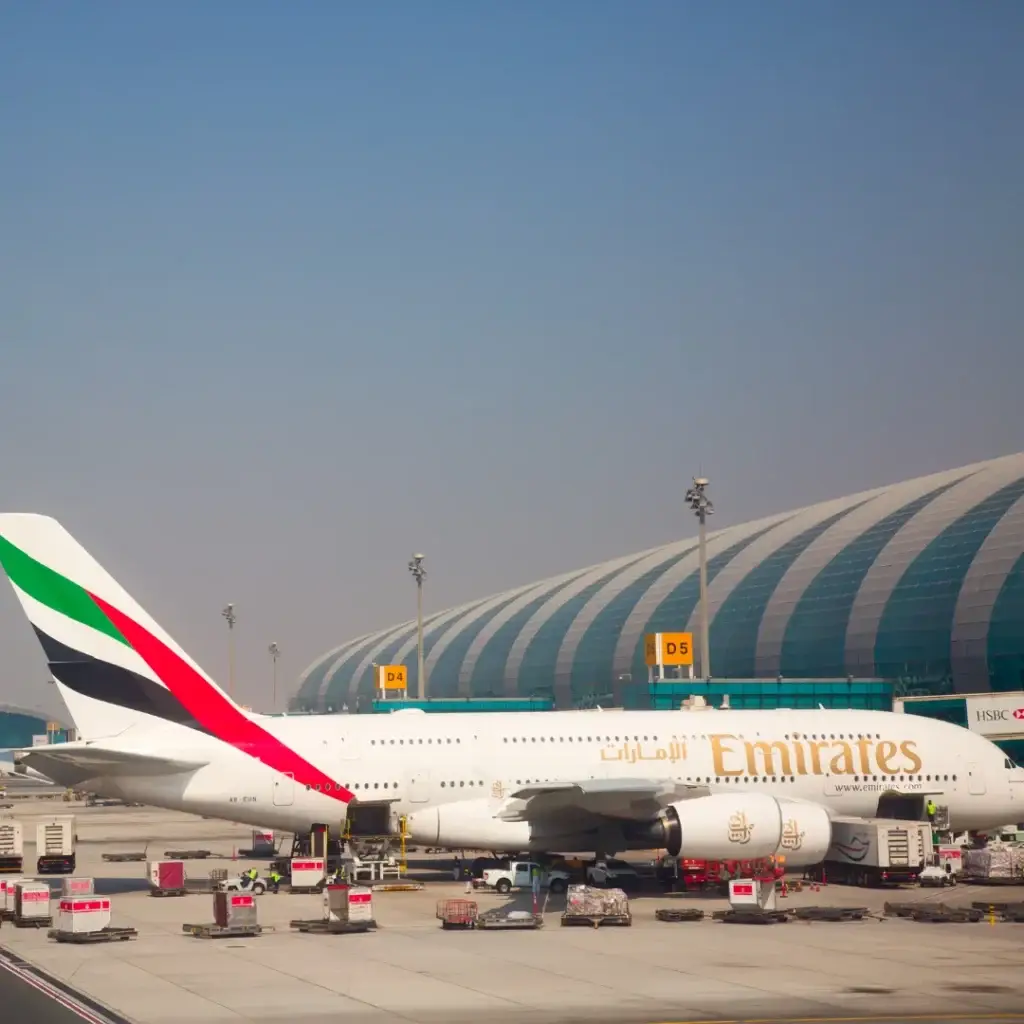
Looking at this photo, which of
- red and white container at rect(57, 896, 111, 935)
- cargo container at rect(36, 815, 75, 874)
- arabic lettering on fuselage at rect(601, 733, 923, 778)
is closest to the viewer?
red and white container at rect(57, 896, 111, 935)

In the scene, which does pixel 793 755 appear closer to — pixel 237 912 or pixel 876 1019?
pixel 237 912

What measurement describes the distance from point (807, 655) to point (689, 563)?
28.9m

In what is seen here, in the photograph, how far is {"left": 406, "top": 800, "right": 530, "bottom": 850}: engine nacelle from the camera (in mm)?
42875

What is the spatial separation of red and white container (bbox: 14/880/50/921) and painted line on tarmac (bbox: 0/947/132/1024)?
486 cm

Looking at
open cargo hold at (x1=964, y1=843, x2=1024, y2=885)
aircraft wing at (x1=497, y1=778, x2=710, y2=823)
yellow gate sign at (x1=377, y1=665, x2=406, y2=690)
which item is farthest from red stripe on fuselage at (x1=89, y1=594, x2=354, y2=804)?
yellow gate sign at (x1=377, y1=665, x2=406, y2=690)

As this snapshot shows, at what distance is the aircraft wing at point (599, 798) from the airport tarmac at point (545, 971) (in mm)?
2997

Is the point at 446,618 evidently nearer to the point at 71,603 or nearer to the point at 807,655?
the point at 807,655

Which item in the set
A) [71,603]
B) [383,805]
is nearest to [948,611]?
[383,805]

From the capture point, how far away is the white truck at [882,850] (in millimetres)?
41875

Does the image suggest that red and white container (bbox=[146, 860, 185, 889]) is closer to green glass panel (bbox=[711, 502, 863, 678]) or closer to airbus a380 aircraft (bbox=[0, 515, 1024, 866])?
airbus a380 aircraft (bbox=[0, 515, 1024, 866])

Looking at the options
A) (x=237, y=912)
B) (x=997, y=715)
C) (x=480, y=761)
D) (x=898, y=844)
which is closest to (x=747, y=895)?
(x=898, y=844)

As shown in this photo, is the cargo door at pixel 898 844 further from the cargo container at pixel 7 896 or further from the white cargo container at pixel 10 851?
the white cargo container at pixel 10 851

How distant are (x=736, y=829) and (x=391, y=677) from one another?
6654 cm

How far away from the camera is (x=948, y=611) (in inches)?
3177
